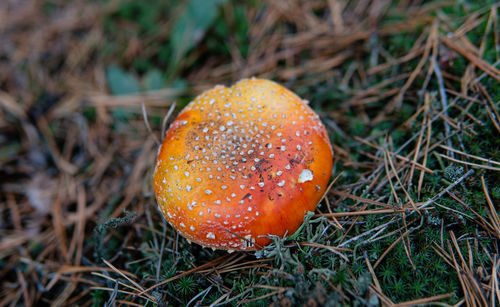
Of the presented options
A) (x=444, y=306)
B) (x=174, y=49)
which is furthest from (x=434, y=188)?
(x=174, y=49)

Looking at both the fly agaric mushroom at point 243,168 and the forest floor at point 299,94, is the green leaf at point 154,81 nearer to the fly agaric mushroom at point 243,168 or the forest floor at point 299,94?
the forest floor at point 299,94

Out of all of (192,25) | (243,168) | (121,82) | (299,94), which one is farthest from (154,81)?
(243,168)

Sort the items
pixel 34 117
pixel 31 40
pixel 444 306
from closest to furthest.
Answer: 1. pixel 444 306
2. pixel 34 117
3. pixel 31 40

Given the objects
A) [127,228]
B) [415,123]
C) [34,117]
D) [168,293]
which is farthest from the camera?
[34,117]

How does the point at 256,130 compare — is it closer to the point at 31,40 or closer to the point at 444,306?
the point at 444,306

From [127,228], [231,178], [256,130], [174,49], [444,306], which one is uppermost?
[174,49]

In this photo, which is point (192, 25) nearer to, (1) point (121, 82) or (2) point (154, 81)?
(2) point (154, 81)

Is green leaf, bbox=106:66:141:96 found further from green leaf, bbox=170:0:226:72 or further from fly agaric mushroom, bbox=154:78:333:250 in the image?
fly agaric mushroom, bbox=154:78:333:250
